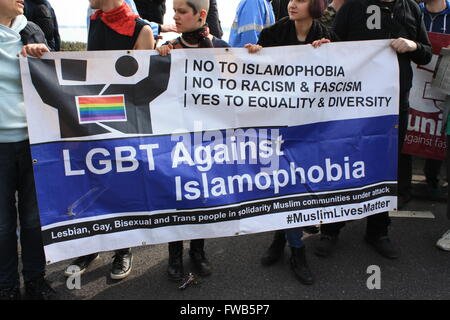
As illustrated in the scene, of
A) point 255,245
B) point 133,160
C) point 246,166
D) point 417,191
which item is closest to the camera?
point 133,160

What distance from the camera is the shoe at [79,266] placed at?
9.27ft

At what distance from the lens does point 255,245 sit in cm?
323

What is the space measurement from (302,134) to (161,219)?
1.06 m

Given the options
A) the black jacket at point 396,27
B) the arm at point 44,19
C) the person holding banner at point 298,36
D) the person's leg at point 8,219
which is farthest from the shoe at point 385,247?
the arm at point 44,19

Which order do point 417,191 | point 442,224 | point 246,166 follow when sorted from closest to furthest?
point 246,166, point 442,224, point 417,191

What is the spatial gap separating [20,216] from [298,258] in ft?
5.94

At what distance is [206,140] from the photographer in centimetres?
250

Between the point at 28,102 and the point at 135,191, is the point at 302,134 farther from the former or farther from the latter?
the point at 28,102

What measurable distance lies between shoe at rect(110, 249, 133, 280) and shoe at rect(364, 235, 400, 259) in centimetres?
187

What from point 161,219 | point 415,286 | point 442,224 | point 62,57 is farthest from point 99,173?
point 442,224

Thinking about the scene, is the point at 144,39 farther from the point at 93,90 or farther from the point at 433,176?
the point at 433,176

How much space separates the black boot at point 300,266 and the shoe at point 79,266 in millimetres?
1484

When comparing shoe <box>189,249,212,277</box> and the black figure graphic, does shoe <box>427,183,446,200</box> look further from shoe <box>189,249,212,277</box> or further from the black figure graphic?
the black figure graphic

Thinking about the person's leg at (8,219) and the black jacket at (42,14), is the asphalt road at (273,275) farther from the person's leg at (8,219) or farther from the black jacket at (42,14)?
the black jacket at (42,14)
